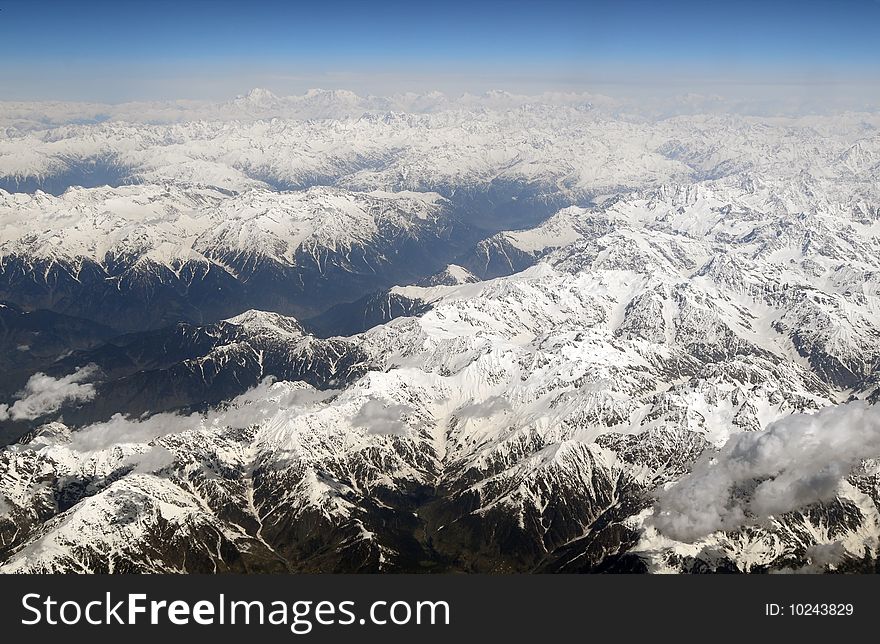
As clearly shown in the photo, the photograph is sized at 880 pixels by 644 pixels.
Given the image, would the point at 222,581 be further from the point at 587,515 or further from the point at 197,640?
the point at 587,515

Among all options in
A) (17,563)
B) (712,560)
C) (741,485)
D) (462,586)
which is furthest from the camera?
(741,485)

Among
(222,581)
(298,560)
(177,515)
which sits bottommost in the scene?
(298,560)

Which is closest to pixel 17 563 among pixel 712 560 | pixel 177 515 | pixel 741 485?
pixel 177 515

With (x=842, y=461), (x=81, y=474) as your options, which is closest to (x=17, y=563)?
(x=81, y=474)

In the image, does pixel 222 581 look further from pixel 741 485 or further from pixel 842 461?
pixel 842 461

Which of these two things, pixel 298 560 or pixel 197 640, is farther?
pixel 298 560

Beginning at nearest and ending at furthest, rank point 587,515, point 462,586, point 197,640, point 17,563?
point 197,640
point 462,586
point 17,563
point 587,515

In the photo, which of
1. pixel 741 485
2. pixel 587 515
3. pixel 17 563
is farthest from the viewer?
pixel 587 515

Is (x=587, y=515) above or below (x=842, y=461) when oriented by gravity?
below

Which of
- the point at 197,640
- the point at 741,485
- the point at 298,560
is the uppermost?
the point at 197,640
